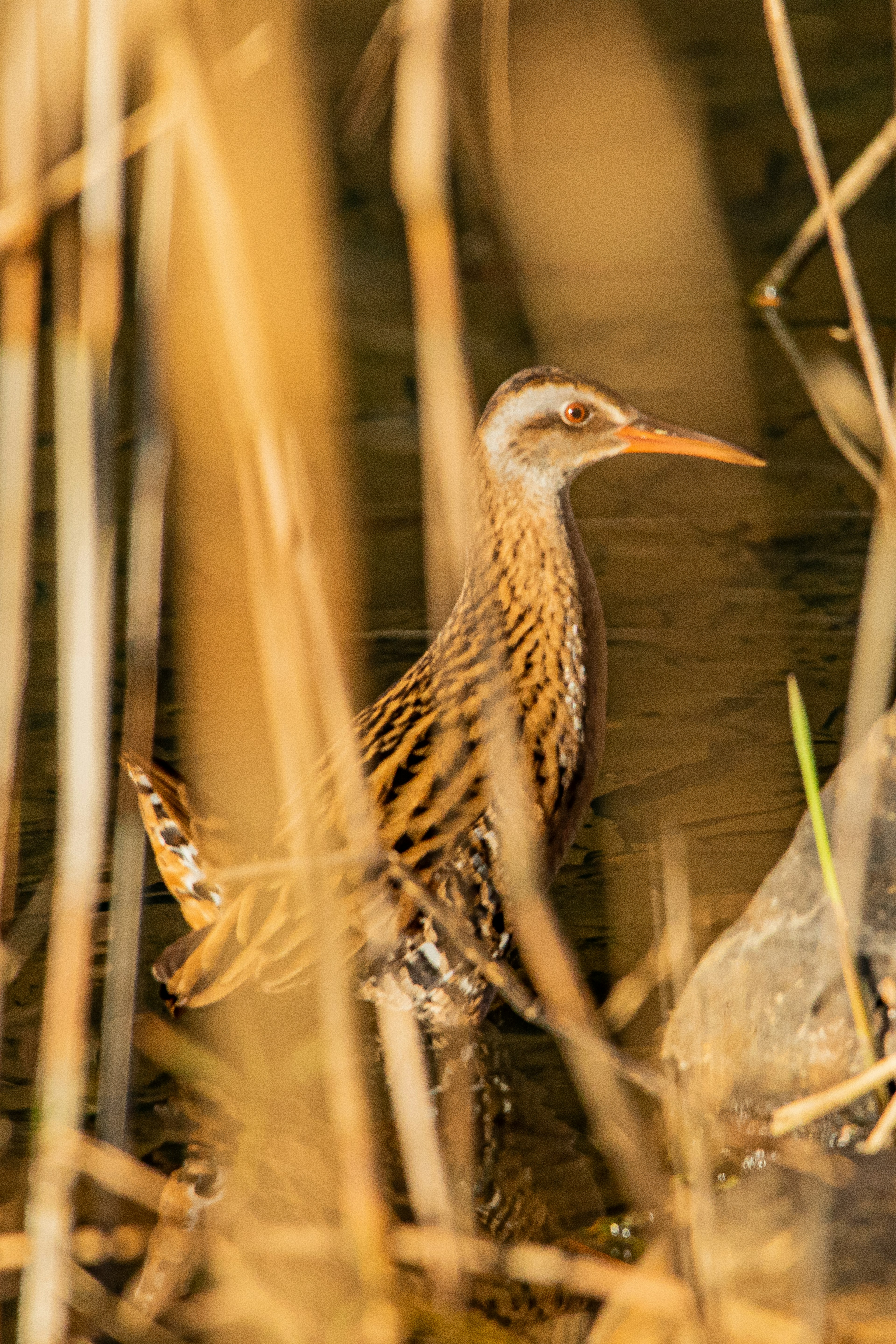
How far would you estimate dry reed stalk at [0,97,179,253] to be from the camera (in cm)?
167

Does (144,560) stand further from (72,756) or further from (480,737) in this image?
(480,737)

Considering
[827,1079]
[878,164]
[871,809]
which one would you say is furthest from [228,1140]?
[878,164]

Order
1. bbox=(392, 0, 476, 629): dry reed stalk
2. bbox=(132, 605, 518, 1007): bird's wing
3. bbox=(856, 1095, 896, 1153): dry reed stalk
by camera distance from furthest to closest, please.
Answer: bbox=(132, 605, 518, 1007): bird's wing
bbox=(856, 1095, 896, 1153): dry reed stalk
bbox=(392, 0, 476, 629): dry reed stalk

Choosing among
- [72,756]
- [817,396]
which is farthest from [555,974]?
[817,396]

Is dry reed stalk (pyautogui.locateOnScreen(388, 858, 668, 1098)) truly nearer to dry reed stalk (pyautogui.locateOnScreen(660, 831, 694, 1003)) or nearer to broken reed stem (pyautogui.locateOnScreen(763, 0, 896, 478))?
dry reed stalk (pyautogui.locateOnScreen(660, 831, 694, 1003))

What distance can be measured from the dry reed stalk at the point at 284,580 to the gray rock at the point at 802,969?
1.12 metres

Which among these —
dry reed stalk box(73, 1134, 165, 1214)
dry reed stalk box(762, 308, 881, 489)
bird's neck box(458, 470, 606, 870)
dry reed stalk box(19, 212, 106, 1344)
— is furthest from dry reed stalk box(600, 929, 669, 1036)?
dry reed stalk box(762, 308, 881, 489)

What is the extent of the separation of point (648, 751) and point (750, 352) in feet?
7.53

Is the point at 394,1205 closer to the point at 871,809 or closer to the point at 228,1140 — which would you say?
the point at 228,1140

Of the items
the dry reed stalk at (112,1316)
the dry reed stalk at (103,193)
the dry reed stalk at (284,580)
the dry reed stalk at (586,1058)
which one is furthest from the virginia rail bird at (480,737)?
the dry reed stalk at (103,193)

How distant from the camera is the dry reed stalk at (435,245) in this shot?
1.57 meters

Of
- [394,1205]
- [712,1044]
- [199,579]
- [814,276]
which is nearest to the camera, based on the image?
[394,1205]

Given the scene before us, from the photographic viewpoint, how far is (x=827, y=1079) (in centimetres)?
285

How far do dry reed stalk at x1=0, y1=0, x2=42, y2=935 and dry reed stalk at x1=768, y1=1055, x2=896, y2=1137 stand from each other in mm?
1142
